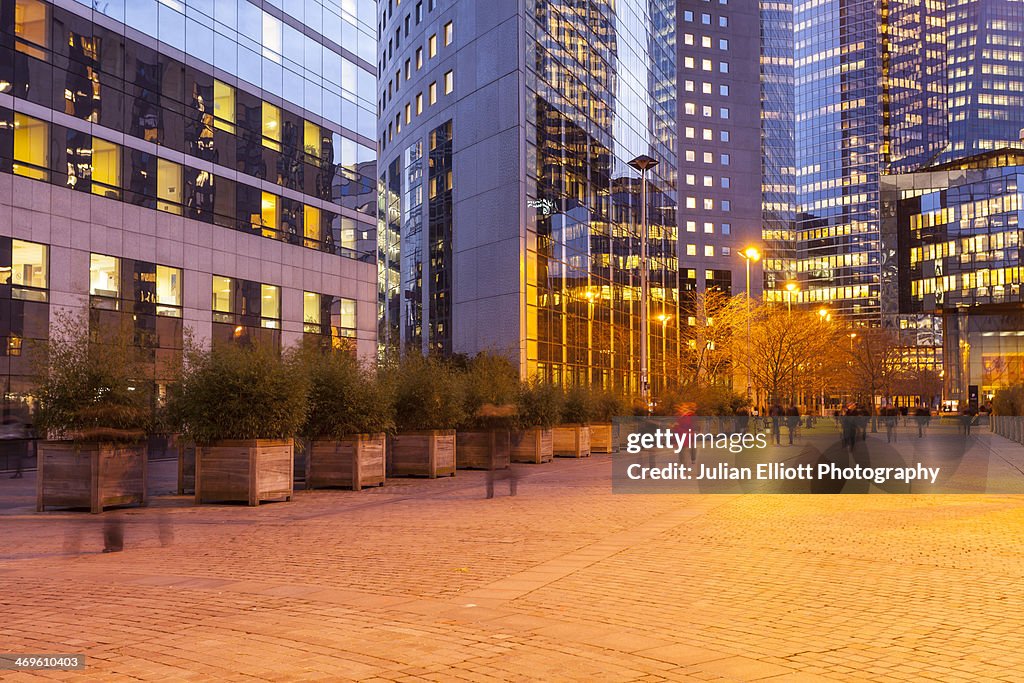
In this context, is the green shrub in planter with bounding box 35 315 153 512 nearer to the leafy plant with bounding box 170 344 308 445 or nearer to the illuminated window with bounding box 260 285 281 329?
the leafy plant with bounding box 170 344 308 445

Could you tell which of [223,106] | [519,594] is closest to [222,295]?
[223,106]

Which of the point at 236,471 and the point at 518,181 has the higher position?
the point at 518,181

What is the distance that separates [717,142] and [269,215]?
91965 millimetres

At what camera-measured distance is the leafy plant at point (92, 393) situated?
14.9 meters

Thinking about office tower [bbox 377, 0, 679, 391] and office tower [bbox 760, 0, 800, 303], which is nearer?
office tower [bbox 377, 0, 679, 391]

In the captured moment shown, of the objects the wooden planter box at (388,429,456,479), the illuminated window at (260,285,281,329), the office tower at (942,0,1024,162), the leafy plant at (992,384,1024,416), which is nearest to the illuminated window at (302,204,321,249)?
the illuminated window at (260,285,281,329)

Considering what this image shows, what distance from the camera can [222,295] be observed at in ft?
125

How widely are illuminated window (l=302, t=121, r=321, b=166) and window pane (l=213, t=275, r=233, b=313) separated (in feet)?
27.1

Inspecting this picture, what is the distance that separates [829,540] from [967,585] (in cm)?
323

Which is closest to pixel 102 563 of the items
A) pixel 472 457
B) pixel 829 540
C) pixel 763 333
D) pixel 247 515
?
pixel 247 515

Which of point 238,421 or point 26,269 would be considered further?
point 26,269

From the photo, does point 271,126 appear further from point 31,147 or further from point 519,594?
point 519,594

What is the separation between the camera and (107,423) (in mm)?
15000

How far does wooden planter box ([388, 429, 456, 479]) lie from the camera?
70.8 ft
